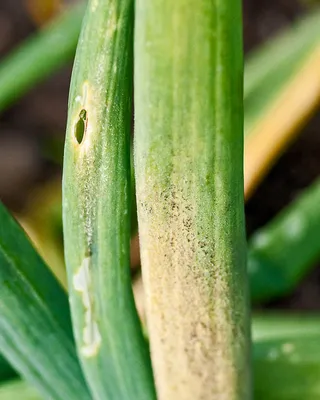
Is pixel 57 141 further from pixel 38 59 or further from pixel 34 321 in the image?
pixel 34 321

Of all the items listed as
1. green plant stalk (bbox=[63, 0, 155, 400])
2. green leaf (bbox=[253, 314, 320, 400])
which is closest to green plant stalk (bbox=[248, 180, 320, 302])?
green leaf (bbox=[253, 314, 320, 400])

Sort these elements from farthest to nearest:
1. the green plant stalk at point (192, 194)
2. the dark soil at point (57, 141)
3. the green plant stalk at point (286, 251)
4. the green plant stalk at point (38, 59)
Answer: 1. the dark soil at point (57, 141)
2. the green plant stalk at point (38, 59)
3. the green plant stalk at point (286, 251)
4. the green plant stalk at point (192, 194)

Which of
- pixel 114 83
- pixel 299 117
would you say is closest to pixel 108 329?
pixel 114 83

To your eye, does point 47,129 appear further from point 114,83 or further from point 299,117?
point 114,83

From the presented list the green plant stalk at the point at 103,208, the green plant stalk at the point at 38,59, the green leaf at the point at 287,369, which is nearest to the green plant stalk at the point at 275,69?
the green plant stalk at the point at 38,59

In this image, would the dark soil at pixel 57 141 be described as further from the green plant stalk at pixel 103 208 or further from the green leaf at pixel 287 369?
the green plant stalk at pixel 103 208

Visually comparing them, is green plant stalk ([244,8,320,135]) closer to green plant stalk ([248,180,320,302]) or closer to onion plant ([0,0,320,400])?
green plant stalk ([248,180,320,302])
